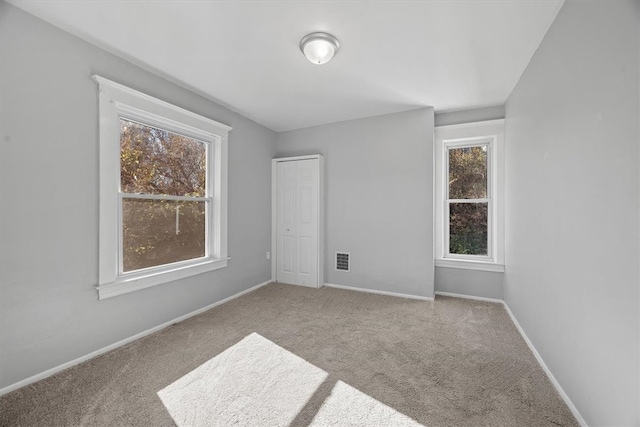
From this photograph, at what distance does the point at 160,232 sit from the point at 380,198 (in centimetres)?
276

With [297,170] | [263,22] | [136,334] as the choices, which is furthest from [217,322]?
[263,22]

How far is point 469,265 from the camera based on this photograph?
3562 millimetres

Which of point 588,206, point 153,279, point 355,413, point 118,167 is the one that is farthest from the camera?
point 153,279

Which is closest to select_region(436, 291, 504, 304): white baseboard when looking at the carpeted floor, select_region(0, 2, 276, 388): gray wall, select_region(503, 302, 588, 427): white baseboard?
the carpeted floor

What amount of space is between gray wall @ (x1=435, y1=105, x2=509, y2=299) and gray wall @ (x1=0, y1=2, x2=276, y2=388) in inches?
140

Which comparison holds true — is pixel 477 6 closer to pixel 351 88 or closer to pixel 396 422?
pixel 351 88

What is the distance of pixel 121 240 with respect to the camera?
2.39 metres

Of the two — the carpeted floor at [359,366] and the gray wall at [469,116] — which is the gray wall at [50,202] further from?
the gray wall at [469,116]

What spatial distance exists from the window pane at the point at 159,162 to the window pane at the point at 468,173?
3358 millimetres

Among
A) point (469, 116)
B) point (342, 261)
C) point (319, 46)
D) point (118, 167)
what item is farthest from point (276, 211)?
point (469, 116)

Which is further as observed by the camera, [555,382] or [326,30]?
[326,30]

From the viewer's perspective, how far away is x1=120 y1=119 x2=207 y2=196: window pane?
2.46 meters

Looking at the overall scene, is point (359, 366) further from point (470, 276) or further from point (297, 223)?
point (297, 223)

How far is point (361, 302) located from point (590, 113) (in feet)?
9.17
